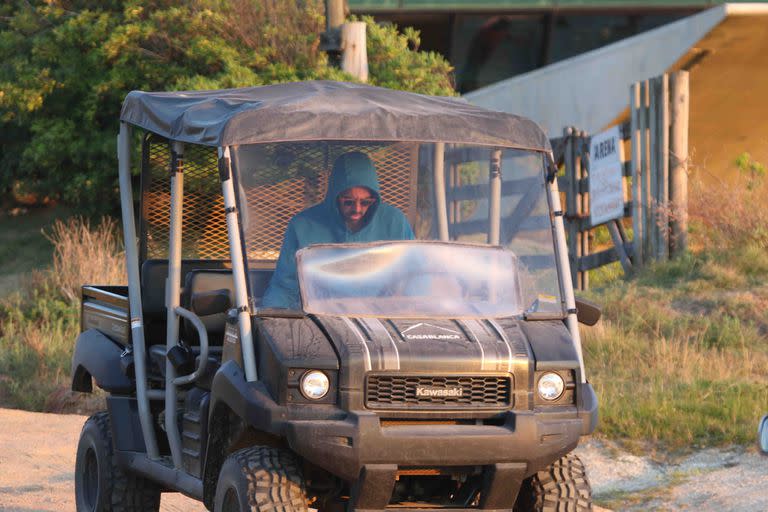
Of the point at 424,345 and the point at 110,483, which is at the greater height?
the point at 424,345

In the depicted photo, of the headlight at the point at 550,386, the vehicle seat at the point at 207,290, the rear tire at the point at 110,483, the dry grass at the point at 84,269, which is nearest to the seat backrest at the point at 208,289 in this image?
the vehicle seat at the point at 207,290

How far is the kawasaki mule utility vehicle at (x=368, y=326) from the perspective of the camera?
5695 mm

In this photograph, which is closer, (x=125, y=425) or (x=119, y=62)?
(x=125, y=425)

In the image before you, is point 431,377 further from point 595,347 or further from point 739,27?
point 739,27

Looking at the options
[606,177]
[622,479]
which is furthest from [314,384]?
[606,177]

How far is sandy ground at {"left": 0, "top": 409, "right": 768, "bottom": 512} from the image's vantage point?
8602mm

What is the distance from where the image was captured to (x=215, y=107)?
6.56m

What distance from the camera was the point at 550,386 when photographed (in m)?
5.93

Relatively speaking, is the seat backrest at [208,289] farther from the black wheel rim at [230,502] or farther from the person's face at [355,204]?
the black wheel rim at [230,502]

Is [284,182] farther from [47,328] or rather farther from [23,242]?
[23,242]

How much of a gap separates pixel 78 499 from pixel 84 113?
13429mm

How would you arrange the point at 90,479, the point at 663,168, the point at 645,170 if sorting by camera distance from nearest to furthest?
1. the point at 90,479
2. the point at 663,168
3. the point at 645,170

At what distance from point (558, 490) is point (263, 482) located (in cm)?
122

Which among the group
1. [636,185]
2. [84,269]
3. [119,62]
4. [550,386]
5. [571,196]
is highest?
[119,62]
